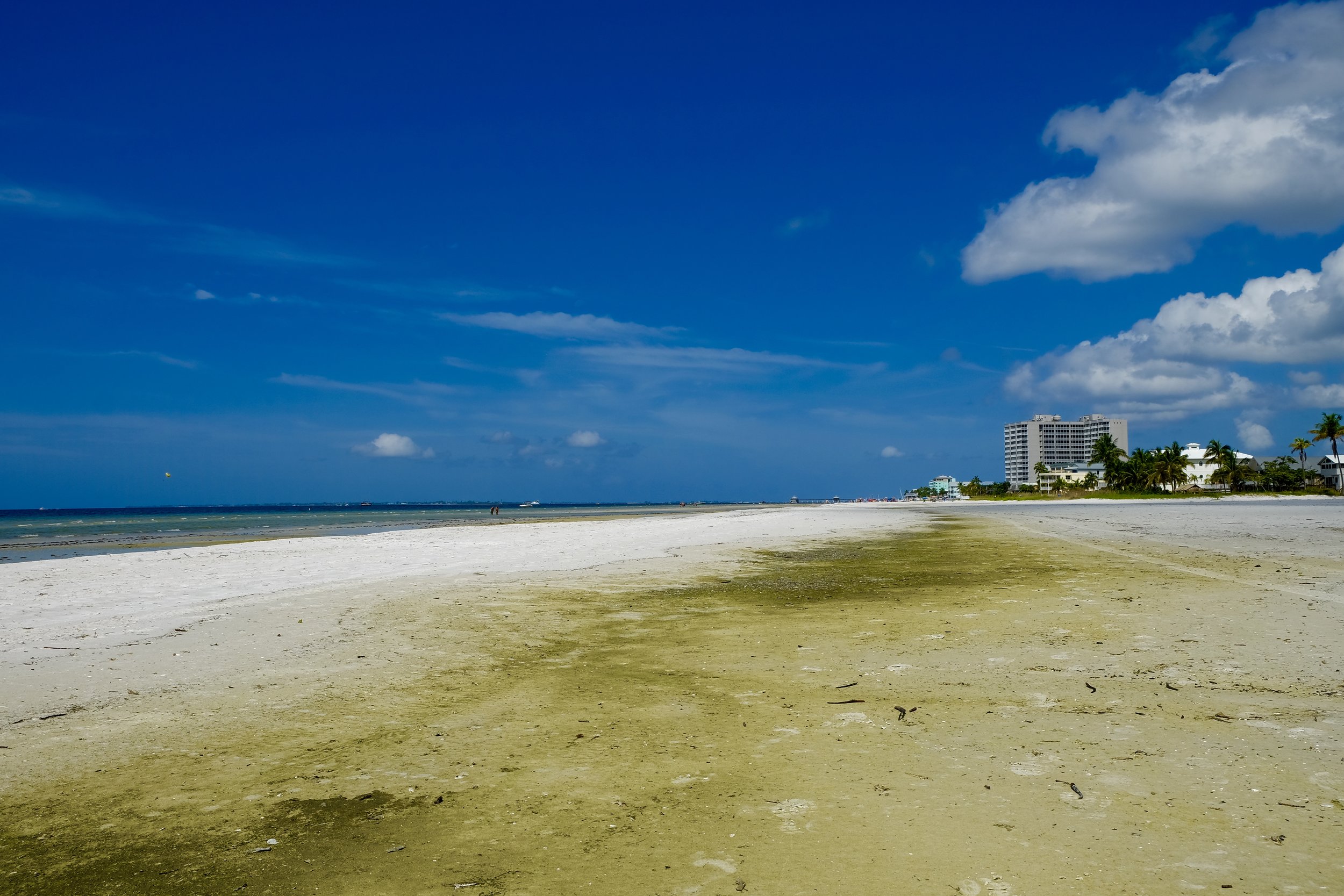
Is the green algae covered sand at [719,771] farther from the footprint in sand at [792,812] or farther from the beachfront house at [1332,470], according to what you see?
the beachfront house at [1332,470]

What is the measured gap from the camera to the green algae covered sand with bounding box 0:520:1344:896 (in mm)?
3664

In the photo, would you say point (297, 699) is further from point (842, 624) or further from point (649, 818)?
point (842, 624)

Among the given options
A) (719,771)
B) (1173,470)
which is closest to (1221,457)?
(1173,470)

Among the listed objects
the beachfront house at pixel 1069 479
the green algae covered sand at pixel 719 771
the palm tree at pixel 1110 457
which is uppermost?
the palm tree at pixel 1110 457

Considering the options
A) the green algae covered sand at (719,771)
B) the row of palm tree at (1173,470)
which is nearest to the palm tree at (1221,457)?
the row of palm tree at (1173,470)

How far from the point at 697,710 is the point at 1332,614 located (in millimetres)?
9041

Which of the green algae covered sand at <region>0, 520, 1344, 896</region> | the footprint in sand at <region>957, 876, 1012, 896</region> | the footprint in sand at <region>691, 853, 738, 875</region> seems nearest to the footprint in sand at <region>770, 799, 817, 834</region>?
the green algae covered sand at <region>0, 520, 1344, 896</region>

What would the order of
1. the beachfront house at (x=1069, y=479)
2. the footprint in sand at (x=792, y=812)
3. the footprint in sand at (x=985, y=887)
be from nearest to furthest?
the footprint in sand at (x=985, y=887) → the footprint in sand at (x=792, y=812) → the beachfront house at (x=1069, y=479)

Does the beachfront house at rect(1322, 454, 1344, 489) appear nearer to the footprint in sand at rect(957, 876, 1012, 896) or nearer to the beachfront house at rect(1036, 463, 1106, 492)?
the beachfront house at rect(1036, 463, 1106, 492)

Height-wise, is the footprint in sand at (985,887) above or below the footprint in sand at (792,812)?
above

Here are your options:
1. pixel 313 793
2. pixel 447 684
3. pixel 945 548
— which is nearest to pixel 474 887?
pixel 313 793

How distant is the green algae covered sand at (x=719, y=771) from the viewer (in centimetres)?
366

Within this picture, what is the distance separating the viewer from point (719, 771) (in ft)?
16.1

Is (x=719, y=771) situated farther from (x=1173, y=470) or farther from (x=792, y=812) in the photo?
(x=1173, y=470)
